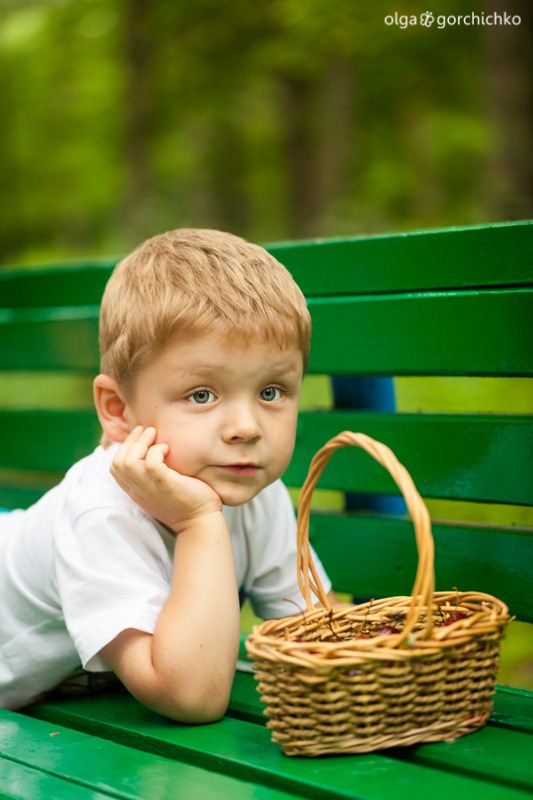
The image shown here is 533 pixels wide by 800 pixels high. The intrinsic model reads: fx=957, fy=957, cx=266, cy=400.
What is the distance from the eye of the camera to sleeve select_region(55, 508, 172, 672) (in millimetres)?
1839

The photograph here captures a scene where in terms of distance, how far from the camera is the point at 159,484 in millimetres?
1878

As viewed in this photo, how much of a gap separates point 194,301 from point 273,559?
74 centimetres

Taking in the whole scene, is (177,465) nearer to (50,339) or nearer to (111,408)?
(111,408)

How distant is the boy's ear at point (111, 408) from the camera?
2080mm

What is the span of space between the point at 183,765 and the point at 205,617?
0.86 ft

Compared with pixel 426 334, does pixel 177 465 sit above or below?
below

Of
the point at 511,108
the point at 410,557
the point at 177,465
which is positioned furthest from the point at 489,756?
the point at 511,108

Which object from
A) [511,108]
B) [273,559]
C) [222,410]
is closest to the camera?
[222,410]

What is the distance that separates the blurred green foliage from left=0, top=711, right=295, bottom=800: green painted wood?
3749mm

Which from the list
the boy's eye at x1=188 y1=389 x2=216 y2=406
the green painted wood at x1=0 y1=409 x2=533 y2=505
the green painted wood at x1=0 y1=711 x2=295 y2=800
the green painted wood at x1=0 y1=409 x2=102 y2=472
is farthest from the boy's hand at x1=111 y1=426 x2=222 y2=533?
the green painted wood at x1=0 y1=409 x2=102 y2=472

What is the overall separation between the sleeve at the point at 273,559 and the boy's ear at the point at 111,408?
0.39 metres

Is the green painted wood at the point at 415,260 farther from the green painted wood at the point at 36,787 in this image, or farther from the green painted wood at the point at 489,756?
the green painted wood at the point at 36,787

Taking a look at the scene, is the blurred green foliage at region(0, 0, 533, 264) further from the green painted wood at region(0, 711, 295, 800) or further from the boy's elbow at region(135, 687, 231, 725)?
the green painted wood at region(0, 711, 295, 800)

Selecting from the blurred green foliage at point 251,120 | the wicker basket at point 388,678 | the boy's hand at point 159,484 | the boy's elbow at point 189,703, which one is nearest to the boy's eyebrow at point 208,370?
the boy's hand at point 159,484
